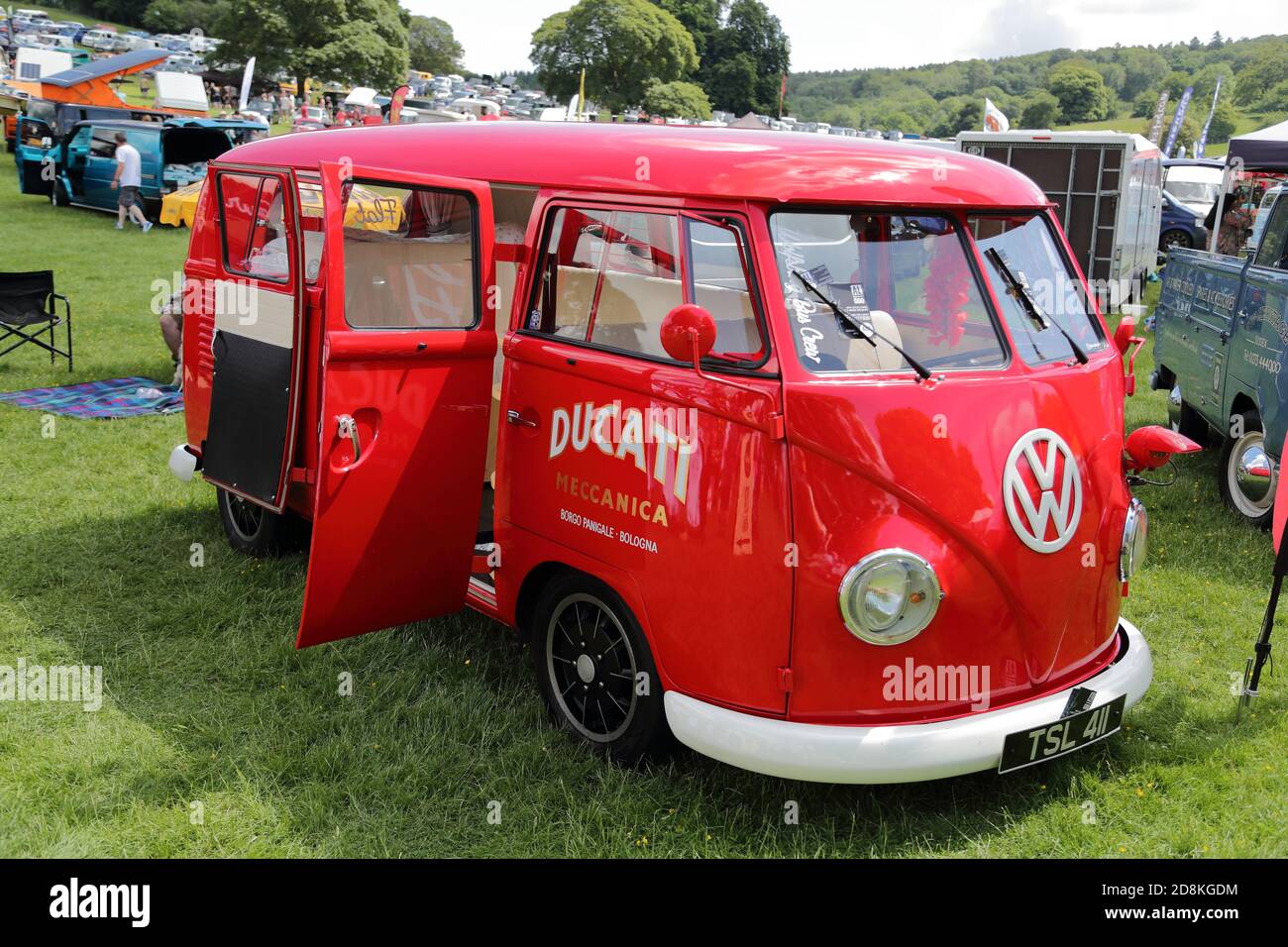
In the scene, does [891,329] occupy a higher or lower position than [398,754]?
higher

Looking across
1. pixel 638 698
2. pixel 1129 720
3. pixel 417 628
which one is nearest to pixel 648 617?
pixel 638 698

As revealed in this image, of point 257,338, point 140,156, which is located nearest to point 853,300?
point 257,338

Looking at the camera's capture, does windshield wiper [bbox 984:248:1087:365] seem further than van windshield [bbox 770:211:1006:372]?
Yes

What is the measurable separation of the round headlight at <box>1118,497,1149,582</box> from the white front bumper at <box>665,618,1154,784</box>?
73 centimetres

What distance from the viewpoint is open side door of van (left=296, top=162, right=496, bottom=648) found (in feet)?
13.6

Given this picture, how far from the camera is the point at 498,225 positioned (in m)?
5.46

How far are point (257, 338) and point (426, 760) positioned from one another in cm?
225

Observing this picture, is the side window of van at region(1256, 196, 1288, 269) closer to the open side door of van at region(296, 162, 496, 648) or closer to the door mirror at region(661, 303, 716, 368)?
the door mirror at region(661, 303, 716, 368)

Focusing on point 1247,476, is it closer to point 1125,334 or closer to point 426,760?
point 1125,334

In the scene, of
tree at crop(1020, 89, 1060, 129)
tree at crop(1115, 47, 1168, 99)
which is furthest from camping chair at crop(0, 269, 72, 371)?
tree at crop(1115, 47, 1168, 99)

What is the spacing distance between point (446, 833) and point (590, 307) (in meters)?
1.96

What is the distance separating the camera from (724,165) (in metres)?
3.78

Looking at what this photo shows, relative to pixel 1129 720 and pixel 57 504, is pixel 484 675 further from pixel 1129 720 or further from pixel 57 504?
pixel 57 504

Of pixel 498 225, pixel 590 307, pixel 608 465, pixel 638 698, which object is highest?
pixel 498 225
